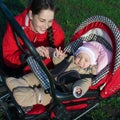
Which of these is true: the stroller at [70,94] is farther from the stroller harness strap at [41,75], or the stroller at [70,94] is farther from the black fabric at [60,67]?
the black fabric at [60,67]

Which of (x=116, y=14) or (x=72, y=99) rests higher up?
(x=116, y=14)

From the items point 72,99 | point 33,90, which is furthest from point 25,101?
point 72,99

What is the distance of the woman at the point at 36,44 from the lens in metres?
4.14

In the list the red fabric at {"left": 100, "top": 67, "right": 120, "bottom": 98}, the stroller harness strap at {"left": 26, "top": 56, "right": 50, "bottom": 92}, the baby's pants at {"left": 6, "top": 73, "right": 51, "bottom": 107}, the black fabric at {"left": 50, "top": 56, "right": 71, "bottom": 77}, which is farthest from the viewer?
the black fabric at {"left": 50, "top": 56, "right": 71, "bottom": 77}

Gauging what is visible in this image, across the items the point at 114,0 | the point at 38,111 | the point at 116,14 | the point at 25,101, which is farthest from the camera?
the point at 114,0

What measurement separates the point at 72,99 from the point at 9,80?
0.64 m

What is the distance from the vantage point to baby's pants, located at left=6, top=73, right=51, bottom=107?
406 centimetres

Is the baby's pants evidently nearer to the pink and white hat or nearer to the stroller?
the stroller

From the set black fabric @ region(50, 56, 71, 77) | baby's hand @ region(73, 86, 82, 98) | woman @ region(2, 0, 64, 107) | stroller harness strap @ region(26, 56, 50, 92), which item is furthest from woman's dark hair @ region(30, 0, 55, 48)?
baby's hand @ region(73, 86, 82, 98)

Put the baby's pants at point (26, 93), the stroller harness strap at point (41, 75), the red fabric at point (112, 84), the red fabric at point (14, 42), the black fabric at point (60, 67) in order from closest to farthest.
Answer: the stroller harness strap at point (41, 75) → the baby's pants at point (26, 93) → the red fabric at point (112, 84) → the black fabric at point (60, 67) → the red fabric at point (14, 42)

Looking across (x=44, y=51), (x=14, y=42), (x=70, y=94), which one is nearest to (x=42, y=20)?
(x=44, y=51)

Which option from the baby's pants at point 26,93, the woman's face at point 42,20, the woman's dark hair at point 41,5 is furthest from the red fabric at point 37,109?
the woman's dark hair at point 41,5

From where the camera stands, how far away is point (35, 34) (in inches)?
197

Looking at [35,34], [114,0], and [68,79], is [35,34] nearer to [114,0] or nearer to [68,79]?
[68,79]
